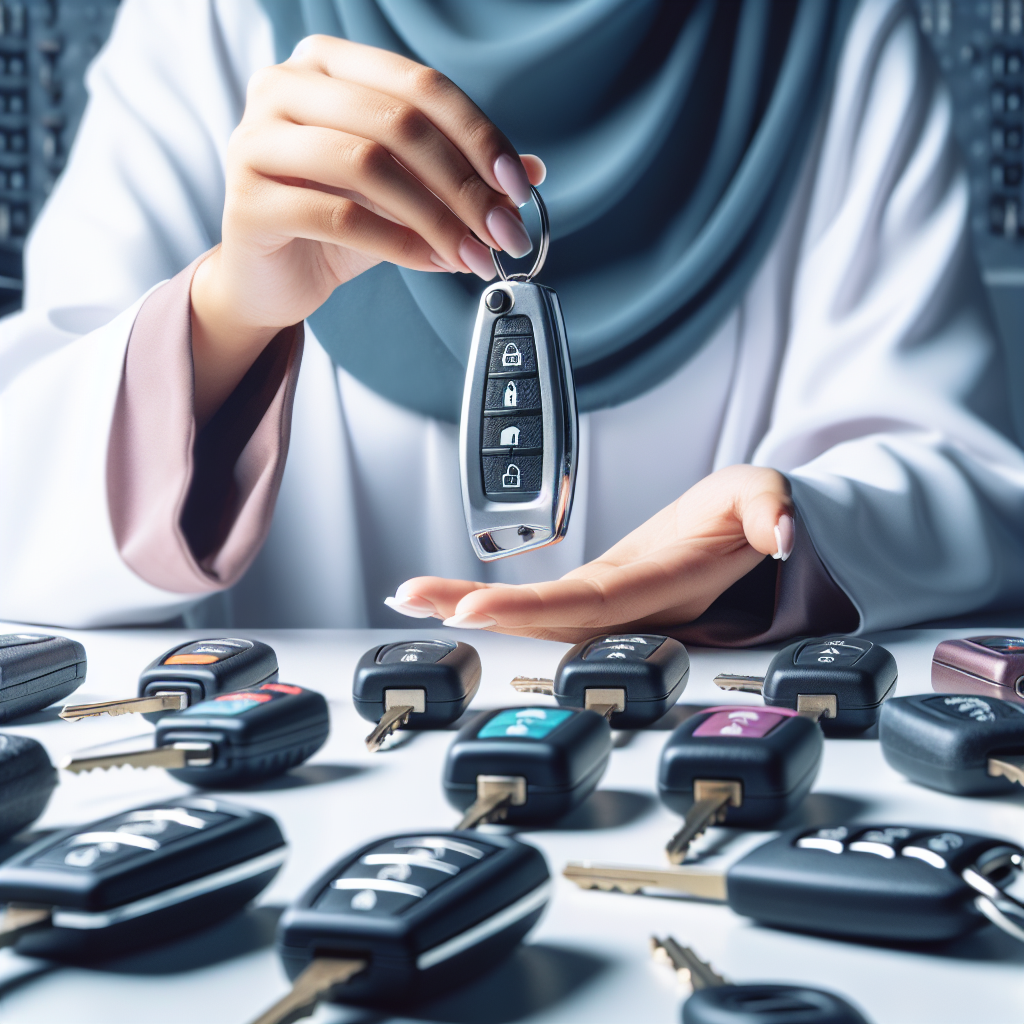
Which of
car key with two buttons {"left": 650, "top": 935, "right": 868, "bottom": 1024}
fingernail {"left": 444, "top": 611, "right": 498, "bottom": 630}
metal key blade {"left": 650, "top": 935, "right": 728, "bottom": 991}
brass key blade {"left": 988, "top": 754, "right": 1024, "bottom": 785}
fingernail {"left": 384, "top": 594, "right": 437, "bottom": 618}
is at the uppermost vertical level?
fingernail {"left": 384, "top": 594, "right": 437, "bottom": 618}

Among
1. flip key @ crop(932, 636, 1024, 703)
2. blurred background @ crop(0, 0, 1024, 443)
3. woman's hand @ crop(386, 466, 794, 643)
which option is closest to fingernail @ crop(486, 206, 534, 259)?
woman's hand @ crop(386, 466, 794, 643)

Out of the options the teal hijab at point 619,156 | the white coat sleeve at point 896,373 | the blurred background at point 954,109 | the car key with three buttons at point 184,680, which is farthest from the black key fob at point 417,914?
the blurred background at point 954,109

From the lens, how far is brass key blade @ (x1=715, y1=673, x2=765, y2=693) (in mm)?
558

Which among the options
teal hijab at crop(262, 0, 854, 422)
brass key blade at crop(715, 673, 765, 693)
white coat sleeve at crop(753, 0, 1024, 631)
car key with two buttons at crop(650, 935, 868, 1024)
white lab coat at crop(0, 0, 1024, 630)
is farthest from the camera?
teal hijab at crop(262, 0, 854, 422)

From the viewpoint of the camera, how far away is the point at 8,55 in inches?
56.8

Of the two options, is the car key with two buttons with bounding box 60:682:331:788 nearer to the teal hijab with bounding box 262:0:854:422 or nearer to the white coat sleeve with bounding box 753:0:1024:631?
the white coat sleeve with bounding box 753:0:1024:631

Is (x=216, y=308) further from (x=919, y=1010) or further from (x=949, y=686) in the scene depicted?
(x=919, y=1010)

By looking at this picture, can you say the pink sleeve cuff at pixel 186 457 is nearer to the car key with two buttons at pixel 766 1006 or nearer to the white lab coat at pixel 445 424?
the white lab coat at pixel 445 424

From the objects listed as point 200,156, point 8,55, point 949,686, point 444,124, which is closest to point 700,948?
point 949,686

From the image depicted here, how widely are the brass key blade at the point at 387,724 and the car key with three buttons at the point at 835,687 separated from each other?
171mm

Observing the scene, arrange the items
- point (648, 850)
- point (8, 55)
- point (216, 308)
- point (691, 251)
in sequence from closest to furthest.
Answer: point (648, 850), point (216, 308), point (691, 251), point (8, 55)

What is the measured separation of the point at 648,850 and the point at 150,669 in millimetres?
283

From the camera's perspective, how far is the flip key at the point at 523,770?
34 centimetres

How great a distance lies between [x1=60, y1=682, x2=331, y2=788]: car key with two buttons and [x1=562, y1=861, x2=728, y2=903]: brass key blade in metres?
0.15
